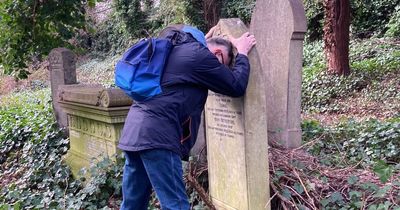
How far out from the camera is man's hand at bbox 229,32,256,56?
141 inches

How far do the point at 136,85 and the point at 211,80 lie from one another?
0.50 metres

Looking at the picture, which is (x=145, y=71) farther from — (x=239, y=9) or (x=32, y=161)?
(x=239, y=9)

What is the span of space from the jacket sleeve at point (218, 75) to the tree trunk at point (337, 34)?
951 centimetres

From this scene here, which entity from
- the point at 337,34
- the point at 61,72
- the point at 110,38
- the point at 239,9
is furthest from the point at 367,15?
the point at 110,38

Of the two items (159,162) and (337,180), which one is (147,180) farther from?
(337,180)

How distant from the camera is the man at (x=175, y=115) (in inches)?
122

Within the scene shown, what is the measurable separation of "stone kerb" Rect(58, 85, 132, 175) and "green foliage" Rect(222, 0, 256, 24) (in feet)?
51.9

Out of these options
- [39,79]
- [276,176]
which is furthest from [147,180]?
[39,79]

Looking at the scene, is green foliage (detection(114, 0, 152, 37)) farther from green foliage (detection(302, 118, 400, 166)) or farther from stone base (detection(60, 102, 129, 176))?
green foliage (detection(302, 118, 400, 166))

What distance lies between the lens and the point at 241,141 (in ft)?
12.3

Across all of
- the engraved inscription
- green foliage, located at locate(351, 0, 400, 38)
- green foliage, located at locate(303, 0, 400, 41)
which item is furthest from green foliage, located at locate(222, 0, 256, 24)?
the engraved inscription

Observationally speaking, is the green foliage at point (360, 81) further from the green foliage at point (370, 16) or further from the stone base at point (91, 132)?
the stone base at point (91, 132)

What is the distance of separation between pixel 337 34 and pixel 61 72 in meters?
7.47

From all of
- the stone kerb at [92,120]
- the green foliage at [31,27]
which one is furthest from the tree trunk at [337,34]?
the stone kerb at [92,120]
